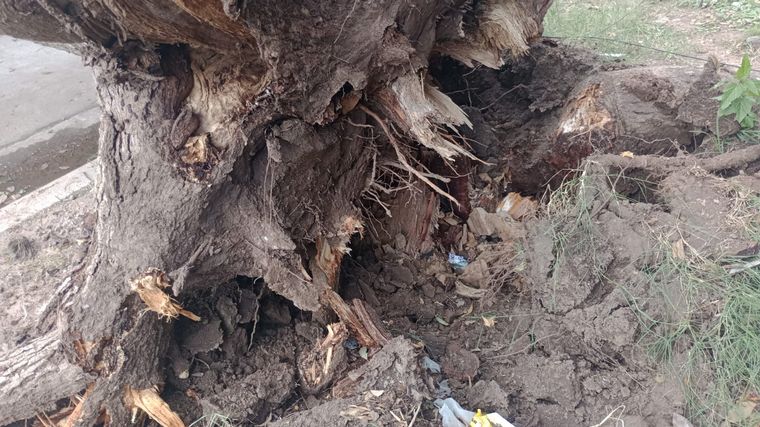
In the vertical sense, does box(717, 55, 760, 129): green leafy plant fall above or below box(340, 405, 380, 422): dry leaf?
above

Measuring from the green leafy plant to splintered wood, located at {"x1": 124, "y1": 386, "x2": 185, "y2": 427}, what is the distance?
8.97ft

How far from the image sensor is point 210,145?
205cm

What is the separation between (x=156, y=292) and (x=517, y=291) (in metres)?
1.69

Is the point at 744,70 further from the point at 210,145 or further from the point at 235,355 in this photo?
the point at 235,355

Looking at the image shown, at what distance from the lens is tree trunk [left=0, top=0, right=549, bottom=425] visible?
1878 mm

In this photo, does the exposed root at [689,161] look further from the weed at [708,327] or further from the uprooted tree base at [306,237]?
the weed at [708,327]

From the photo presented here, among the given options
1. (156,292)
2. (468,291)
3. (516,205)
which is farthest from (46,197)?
(516,205)

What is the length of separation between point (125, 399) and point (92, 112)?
394 centimetres

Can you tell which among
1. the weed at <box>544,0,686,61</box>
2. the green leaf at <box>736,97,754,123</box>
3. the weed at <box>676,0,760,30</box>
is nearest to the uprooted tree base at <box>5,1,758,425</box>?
the green leaf at <box>736,97,754,123</box>

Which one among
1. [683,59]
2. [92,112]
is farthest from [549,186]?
[92,112]

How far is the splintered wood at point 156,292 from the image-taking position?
6.68 ft

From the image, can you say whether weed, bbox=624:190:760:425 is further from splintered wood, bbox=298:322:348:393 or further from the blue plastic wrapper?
splintered wood, bbox=298:322:348:393

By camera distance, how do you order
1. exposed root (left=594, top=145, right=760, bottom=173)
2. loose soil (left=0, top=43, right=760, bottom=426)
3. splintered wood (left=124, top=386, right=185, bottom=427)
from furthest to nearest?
exposed root (left=594, top=145, right=760, bottom=173)
splintered wood (left=124, top=386, right=185, bottom=427)
loose soil (left=0, top=43, right=760, bottom=426)

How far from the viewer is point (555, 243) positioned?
238 centimetres
